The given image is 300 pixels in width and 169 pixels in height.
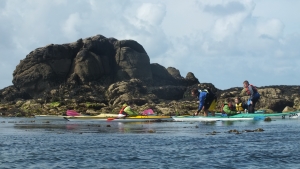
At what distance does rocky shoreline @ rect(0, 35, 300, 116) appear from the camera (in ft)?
261

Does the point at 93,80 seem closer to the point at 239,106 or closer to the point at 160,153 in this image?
the point at 239,106

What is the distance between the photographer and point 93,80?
319 ft

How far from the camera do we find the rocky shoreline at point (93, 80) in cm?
7950

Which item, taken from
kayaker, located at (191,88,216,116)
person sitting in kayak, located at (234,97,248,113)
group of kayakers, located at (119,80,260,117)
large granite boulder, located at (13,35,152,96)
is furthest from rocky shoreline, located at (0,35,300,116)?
kayaker, located at (191,88,216,116)

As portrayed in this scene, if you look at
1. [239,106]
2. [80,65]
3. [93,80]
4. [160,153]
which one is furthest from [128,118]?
[80,65]

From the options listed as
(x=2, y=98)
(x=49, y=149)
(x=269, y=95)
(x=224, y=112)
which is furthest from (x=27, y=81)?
(x=49, y=149)

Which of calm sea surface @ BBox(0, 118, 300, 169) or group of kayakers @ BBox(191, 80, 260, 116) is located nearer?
calm sea surface @ BBox(0, 118, 300, 169)

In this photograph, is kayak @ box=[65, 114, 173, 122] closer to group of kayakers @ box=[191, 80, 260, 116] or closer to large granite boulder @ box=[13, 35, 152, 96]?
group of kayakers @ box=[191, 80, 260, 116]

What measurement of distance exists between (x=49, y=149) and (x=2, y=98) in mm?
77901

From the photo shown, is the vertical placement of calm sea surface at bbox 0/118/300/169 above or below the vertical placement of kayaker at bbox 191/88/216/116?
below

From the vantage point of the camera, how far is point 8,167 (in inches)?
619

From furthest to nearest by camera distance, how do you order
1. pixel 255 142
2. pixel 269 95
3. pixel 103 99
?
pixel 103 99 < pixel 269 95 < pixel 255 142

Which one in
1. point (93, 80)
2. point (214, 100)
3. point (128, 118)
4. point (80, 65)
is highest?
point (80, 65)

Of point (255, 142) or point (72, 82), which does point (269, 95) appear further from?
point (255, 142)
